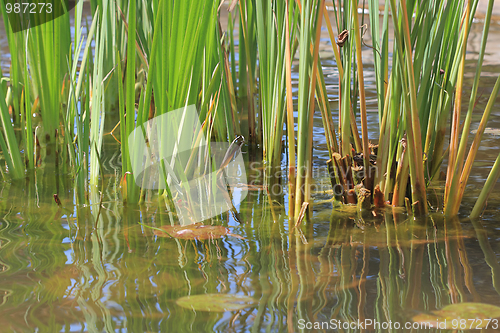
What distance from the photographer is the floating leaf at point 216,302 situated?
2.57ft

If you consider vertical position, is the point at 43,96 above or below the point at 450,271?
above

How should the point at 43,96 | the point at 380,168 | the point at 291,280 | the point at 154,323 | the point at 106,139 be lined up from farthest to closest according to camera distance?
the point at 106,139 < the point at 43,96 < the point at 380,168 < the point at 291,280 < the point at 154,323

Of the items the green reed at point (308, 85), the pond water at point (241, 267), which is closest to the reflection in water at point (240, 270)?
the pond water at point (241, 267)

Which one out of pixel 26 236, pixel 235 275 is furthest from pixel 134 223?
pixel 235 275

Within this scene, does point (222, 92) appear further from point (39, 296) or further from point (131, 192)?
point (39, 296)

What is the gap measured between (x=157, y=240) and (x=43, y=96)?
75 cm

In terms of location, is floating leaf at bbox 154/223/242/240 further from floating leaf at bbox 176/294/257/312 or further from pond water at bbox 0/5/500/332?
floating leaf at bbox 176/294/257/312

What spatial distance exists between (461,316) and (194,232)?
1.92 feet

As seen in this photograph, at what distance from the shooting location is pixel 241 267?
0.92m

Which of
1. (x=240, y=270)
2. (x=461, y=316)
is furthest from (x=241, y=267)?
(x=461, y=316)

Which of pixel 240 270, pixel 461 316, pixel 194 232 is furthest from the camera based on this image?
pixel 194 232

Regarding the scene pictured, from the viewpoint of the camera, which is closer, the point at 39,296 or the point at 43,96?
the point at 39,296

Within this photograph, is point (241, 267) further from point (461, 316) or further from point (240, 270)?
point (461, 316)

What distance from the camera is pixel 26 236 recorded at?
1037mm
